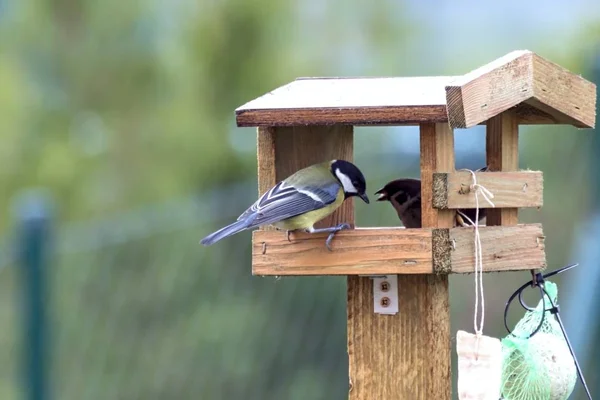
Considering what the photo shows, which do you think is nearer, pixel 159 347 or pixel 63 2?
pixel 159 347

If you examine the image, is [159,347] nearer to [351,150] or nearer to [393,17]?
[393,17]

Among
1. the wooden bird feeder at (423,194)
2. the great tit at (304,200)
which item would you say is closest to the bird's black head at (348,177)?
the great tit at (304,200)

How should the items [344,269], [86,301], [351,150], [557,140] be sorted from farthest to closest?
[86,301] < [557,140] < [351,150] < [344,269]

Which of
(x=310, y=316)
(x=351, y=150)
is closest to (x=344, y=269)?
(x=351, y=150)

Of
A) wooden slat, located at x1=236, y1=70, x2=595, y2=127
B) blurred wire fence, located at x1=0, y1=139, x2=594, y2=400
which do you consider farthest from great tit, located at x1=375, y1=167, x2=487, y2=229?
blurred wire fence, located at x1=0, y1=139, x2=594, y2=400

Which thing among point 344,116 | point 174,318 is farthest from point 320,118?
point 174,318

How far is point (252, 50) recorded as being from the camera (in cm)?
485

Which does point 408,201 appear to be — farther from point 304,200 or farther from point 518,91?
point 518,91

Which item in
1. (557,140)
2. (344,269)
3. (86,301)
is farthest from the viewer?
(86,301)

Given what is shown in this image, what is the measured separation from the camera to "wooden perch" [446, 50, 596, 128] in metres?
2.37

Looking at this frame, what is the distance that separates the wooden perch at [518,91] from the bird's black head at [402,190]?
41 cm

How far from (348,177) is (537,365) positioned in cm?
64

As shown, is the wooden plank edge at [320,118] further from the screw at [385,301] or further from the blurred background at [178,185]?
the blurred background at [178,185]

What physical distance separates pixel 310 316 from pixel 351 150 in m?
2.16
